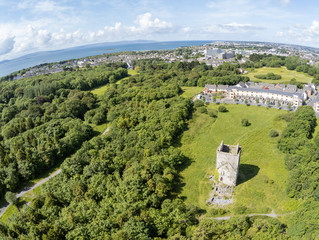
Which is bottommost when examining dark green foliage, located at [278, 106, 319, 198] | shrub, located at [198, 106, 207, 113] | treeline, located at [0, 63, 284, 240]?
treeline, located at [0, 63, 284, 240]

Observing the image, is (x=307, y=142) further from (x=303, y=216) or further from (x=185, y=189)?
(x=185, y=189)

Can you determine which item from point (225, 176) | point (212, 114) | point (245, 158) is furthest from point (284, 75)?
point (225, 176)

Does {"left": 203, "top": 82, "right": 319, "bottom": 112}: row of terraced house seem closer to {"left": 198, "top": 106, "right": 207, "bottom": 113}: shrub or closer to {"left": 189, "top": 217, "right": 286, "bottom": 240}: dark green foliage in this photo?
{"left": 198, "top": 106, "right": 207, "bottom": 113}: shrub

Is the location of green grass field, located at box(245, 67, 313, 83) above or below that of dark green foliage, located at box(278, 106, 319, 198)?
above

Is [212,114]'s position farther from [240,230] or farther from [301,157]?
[240,230]

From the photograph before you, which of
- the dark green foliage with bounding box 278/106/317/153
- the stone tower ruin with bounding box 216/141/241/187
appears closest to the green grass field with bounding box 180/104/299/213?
the dark green foliage with bounding box 278/106/317/153

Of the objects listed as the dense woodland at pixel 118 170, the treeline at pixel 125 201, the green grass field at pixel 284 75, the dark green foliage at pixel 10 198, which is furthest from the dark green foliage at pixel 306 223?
the green grass field at pixel 284 75

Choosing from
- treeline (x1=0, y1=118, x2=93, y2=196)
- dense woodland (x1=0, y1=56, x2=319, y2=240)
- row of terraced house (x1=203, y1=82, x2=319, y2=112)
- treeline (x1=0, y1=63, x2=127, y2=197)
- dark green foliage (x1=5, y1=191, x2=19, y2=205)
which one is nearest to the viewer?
dense woodland (x1=0, y1=56, x2=319, y2=240)
